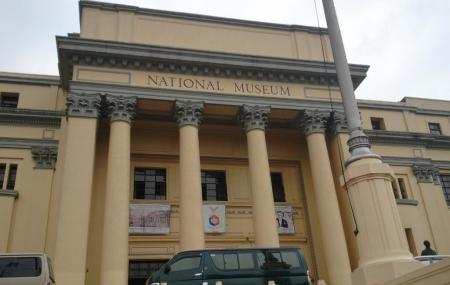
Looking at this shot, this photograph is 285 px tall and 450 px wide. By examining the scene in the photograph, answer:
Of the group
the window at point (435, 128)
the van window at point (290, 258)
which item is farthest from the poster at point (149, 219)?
the window at point (435, 128)

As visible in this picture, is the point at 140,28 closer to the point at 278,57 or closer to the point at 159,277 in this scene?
the point at 278,57

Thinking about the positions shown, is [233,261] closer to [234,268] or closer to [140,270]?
[234,268]

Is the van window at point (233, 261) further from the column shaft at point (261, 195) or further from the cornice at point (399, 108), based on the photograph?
the cornice at point (399, 108)

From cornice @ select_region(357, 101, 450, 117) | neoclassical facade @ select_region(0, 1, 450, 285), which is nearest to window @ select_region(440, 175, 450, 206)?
A: neoclassical facade @ select_region(0, 1, 450, 285)

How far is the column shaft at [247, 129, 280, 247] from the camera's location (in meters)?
19.7

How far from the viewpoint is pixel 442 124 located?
32.2m

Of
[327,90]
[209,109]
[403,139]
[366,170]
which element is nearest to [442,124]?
[403,139]

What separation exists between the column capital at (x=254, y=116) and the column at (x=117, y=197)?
532 centimetres

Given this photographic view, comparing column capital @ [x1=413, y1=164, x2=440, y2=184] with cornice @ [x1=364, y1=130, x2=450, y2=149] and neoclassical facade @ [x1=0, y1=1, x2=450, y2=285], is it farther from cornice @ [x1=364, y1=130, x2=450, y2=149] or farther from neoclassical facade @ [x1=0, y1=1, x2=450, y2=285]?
neoclassical facade @ [x1=0, y1=1, x2=450, y2=285]

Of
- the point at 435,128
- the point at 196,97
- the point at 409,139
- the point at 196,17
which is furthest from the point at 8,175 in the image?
the point at 435,128

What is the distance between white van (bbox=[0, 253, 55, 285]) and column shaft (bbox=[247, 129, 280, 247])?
965 cm

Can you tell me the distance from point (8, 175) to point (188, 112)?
368 inches

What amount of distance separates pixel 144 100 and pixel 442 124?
21769 millimetres

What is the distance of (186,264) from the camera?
1295cm
